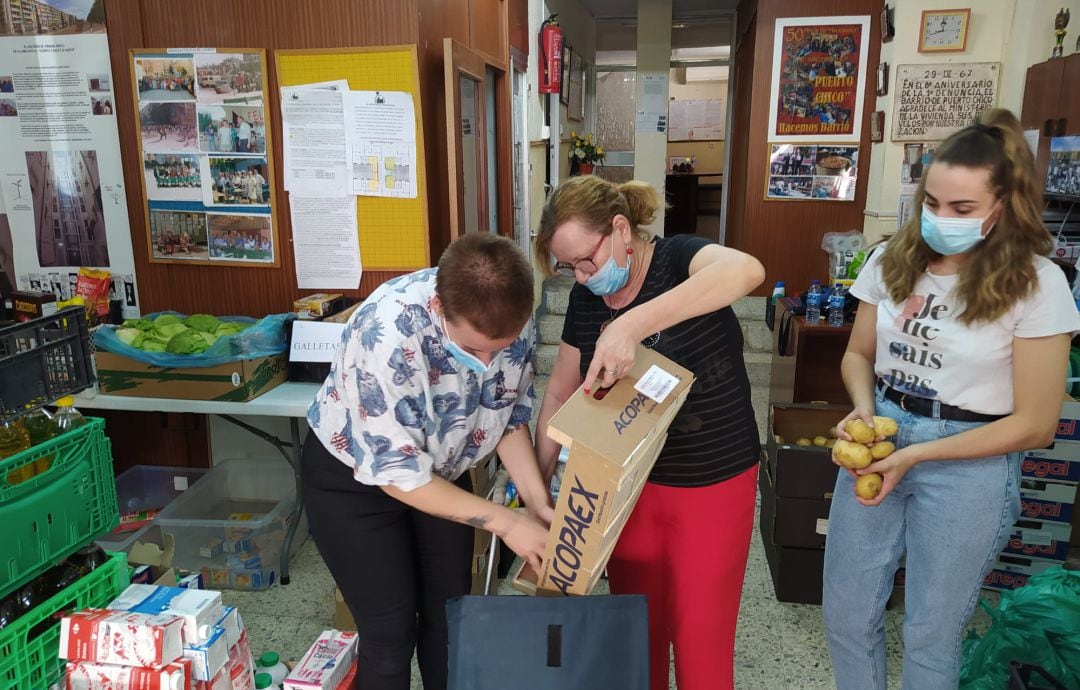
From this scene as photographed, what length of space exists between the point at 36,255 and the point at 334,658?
229cm

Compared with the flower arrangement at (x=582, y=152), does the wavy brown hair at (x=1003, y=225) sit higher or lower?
lower

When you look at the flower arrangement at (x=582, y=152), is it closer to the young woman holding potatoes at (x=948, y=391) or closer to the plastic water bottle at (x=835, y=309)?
the plastic water bottle at (x=835, y=309)

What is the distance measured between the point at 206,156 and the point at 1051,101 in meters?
3.38

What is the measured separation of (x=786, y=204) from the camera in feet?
16.6

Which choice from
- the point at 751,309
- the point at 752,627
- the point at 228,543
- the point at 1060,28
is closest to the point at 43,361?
the point at 228,543

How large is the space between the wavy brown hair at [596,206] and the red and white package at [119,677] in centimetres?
113

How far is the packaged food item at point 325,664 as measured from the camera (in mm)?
1731

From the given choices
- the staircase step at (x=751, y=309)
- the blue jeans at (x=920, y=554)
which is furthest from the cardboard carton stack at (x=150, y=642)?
the staircase step at (x=751, y=309)

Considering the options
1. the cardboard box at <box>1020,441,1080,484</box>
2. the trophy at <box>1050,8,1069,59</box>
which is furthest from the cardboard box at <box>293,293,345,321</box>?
the trophy at <box>1050,8,1069,59</box>

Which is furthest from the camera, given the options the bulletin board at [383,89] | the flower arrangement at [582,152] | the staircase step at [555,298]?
the flower arrangement at [582,152]

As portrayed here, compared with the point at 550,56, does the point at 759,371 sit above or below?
below

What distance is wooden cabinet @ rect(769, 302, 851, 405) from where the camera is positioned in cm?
335

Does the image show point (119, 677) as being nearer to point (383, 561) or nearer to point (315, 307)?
point (383, 561)

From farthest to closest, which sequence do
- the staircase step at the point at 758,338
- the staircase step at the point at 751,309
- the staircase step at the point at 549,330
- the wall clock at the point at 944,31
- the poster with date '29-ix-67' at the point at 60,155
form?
the staircase step at the point at 751,309 → the staircase step at the point at 549,330 → the staircase step at the point at 758,338 → the wall clock at the point at 944,31 → the poster with date '29-ix-67' at the point at 60,155
